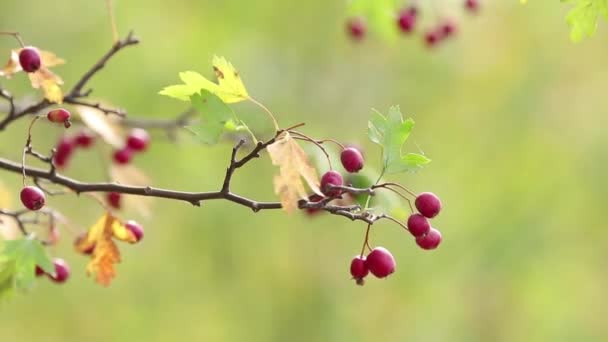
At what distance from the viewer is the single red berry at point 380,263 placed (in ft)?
5.49

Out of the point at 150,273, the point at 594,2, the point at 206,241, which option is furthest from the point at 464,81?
the point at 594,2

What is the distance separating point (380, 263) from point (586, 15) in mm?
641

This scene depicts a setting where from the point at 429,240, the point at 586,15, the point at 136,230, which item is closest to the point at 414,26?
the point at 586,15

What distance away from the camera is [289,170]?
156 cm

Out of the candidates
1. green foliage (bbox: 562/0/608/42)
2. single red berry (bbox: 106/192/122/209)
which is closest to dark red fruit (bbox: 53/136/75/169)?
single red berry (bbox: 106/192/122/209)

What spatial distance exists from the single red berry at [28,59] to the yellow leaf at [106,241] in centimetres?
36

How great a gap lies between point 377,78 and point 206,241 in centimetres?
175

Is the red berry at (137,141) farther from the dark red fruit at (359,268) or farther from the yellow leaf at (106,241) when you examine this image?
the dark red fruit at (359,268)

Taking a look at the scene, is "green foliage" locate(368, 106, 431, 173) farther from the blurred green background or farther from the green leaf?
the blurred green background

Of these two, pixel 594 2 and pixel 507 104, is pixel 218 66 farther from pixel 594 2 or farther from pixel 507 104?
pixel 507 104

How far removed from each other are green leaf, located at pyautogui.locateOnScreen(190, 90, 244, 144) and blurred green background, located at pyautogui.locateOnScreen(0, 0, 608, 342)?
4.58 meters

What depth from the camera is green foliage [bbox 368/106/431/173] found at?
1.64 m

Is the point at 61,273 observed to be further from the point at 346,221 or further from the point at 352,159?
the point at 346,221

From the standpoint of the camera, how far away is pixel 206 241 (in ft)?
21.6
